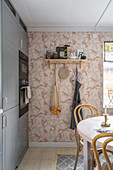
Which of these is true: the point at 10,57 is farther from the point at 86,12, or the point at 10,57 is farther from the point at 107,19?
the point at 107,19

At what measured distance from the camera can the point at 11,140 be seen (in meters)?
2.58

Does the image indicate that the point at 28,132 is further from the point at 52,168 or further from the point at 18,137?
the point at 52,168

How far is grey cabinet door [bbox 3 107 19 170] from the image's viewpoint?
2346mm

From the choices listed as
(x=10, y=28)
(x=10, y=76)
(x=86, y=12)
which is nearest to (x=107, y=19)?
(x=86, y=12)

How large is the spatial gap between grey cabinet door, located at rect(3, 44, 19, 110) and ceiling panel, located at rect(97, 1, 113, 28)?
168 centimetres

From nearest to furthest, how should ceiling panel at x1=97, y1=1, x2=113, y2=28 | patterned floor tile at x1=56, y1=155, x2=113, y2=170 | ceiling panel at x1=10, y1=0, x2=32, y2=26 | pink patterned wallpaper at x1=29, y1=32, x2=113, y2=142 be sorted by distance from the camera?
ceiling panel at x1=10, y1=0, x2=32, y2=26 < patterned floor tile at x1=56, y1=155, x2=113, y2=170 < ceiling panel at x1=97, y1=1, x2=113, y2=28 < pink patterned wallpaper at x1=29, y1=32, x2=113, y2=142

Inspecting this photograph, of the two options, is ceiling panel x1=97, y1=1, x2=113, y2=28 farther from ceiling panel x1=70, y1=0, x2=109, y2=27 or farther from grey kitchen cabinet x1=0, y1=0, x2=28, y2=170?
grey kitchen cabinet x1=0, y1=0, x2=28, y2=170

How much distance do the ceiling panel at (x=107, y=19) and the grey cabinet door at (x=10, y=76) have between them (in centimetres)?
168

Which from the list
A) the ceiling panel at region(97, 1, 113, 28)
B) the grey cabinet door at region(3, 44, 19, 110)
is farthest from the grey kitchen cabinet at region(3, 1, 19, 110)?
the ceiling panel at region(97, 1, 113, 28)

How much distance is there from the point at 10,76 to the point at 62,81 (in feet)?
5.12

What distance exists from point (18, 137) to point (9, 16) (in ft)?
6.17

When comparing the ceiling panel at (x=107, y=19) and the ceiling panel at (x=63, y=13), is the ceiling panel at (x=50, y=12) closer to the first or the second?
the ceiling panel at (x=63, y=13)

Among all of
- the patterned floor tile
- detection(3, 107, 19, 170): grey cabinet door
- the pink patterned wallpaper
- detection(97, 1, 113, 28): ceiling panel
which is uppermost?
detection(97, 1, 113, 28): ceiling panel

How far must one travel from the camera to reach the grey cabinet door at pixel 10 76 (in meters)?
2.31
